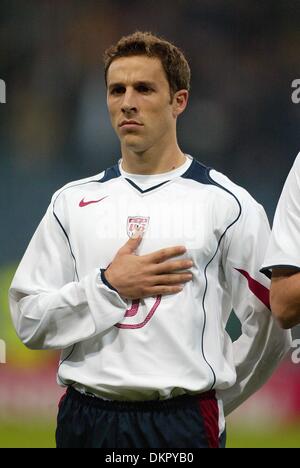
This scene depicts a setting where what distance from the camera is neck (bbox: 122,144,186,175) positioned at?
218 centimetres

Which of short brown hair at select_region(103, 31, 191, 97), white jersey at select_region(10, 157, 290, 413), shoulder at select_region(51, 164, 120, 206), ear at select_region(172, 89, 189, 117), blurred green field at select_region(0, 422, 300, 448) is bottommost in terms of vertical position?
blurred green field at select_region(0, 422, 300, 448)

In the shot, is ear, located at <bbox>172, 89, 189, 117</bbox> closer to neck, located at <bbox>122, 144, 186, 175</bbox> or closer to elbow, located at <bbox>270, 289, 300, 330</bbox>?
neck, located at <bbox>122, 144, 186, 175</bbox>

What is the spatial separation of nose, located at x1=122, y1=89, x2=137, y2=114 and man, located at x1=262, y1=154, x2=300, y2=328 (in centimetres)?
42

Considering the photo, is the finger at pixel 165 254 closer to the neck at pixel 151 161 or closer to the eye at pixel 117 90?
the neck at pixel 151 161

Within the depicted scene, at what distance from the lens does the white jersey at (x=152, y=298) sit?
2.05 metres

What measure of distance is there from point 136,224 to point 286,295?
16.7 inches

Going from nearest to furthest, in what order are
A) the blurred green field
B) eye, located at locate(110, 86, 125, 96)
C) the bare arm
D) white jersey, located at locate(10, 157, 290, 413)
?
the bare arm
white jersey, located at locate(10, 157, 290, 413)
eye, located at locate(110, 86, 125, 96)
the blurred green field

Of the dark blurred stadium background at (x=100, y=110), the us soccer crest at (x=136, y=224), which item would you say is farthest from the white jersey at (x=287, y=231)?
the dark blurred stadium background at (x=100, y=110)

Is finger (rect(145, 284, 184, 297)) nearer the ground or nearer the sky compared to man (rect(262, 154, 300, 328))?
nearer the ground

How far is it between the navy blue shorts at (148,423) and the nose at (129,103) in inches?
27.0

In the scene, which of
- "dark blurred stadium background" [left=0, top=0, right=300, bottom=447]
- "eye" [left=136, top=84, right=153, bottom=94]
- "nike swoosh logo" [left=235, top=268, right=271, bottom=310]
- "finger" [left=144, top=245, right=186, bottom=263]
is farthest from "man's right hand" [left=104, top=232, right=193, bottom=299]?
"dark blurred stadium background" [left=0, top=0, right=300, bottom=447]

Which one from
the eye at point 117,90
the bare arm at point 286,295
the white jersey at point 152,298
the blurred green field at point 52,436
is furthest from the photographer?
the blurred green field at point 52,436

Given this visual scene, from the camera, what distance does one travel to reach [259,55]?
2.84 m
